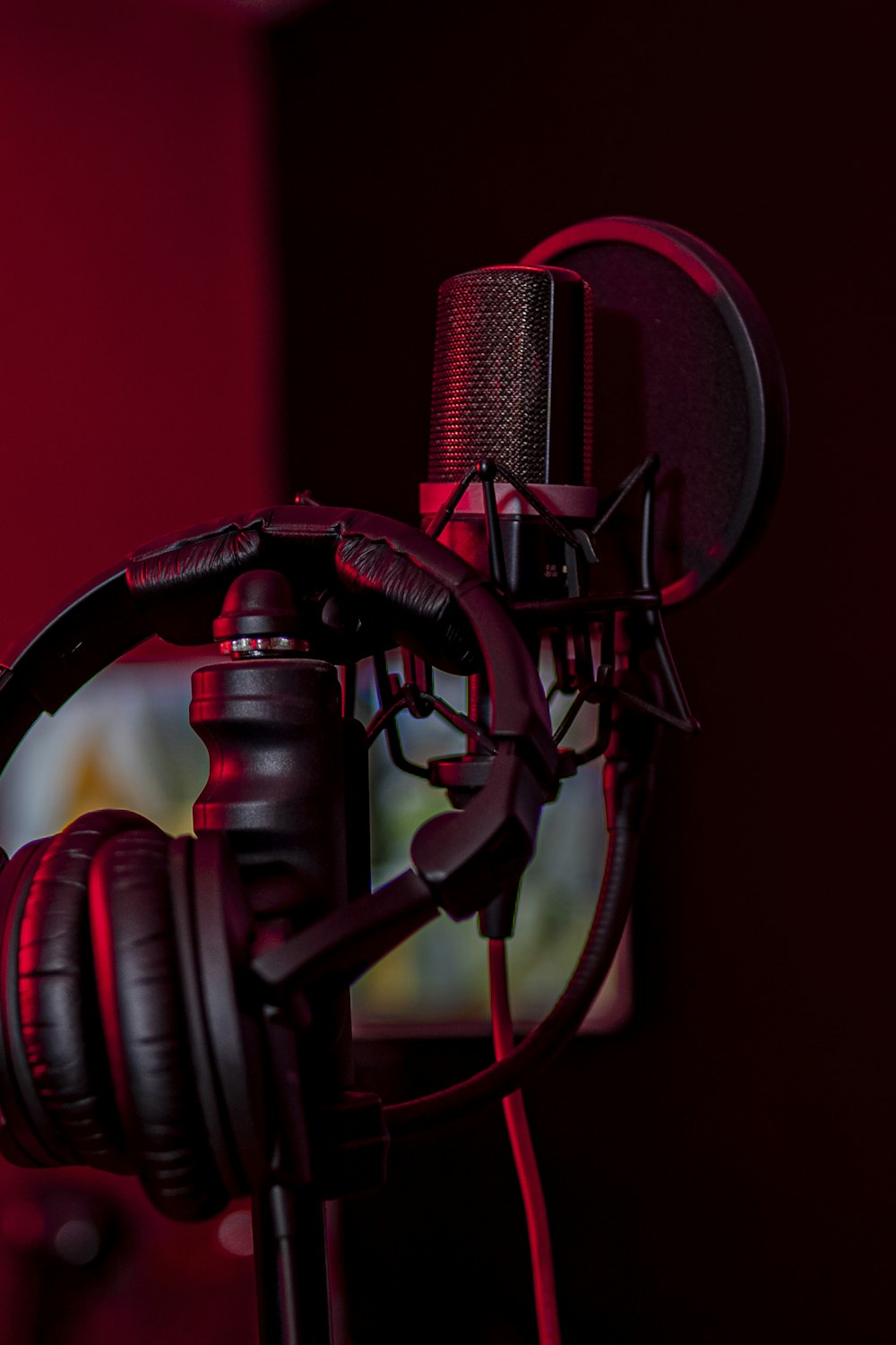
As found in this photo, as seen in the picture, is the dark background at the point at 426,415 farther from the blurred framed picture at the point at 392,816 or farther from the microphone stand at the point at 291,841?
the microphone stand at the point at 291,841

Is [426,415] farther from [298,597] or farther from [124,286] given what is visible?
[298,597]

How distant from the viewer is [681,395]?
0.60 m

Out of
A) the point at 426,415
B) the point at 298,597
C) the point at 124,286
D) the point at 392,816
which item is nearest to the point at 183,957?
the point at 298,597

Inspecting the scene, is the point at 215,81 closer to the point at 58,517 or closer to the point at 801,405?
the point at 58,517

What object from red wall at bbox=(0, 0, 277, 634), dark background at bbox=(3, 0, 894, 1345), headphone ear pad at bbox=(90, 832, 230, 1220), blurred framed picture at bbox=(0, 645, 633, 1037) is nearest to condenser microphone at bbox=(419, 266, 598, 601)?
headphone ear pad at bbox=(90, 832, 230, 1220)

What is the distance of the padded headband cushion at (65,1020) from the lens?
1.22 ft

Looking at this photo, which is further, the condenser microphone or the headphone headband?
the condenser microphone

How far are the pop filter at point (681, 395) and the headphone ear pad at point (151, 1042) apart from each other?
306 millimetres

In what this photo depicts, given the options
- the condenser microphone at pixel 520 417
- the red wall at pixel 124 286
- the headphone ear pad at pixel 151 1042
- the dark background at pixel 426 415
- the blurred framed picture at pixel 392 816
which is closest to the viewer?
the headphone ear pad at pixel 151 1042

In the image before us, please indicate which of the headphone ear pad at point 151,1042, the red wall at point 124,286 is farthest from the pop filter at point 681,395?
the red wall at point 124,286

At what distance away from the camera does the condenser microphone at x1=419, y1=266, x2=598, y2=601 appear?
532 millimetres

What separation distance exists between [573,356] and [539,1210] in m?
0.39

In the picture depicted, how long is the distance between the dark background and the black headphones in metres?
1.01

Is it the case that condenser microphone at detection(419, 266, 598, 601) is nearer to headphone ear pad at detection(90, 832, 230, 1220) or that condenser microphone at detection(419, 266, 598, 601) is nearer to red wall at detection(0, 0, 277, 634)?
headphone ear pad at detection(90, 832, 230, 1220)
